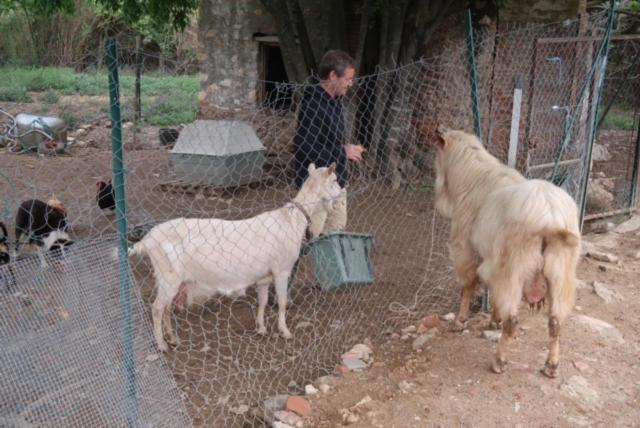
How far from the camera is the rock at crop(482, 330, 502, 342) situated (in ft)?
13.7

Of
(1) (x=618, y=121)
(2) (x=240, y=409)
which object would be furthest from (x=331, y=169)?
(1) (x=618, y=121)

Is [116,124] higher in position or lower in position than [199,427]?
higher

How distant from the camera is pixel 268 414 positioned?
3.57 m

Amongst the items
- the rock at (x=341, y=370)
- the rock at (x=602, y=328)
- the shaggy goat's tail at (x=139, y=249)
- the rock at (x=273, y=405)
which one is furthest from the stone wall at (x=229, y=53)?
the rock at (x=273, y=405)

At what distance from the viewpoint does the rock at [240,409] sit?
12.3ft

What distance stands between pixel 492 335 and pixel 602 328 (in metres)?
0.81

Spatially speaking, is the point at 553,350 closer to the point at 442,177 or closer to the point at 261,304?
the point at 442,177

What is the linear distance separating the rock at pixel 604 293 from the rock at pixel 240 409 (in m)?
2.94

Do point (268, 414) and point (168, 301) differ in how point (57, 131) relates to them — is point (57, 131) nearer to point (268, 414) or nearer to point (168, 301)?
point (168, 301)

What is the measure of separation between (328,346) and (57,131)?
8386 millimetres

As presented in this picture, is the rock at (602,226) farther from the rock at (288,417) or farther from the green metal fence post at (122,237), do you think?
the green metal fence post at (122,237)

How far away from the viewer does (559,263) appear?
3488 mm

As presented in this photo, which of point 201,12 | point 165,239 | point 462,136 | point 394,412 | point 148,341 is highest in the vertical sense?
point 201,12

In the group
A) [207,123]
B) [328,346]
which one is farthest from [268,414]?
[207,123]
